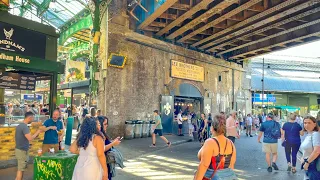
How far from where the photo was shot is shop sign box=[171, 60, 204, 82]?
18.1 m

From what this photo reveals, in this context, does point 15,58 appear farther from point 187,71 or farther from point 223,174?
point 187,71

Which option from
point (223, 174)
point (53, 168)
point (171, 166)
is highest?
point (223, 174)

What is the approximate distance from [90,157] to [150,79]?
12.7 metres

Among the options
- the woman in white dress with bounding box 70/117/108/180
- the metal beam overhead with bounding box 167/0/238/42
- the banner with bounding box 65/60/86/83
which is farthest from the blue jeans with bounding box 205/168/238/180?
the banner with bounding box 65/60/86/83

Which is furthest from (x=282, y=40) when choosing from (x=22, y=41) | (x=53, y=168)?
(x=53, y=168)

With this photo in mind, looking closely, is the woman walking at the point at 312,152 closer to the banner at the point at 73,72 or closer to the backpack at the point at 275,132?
the backpack at the point at 275,132

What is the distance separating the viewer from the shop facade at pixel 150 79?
14.2 metres

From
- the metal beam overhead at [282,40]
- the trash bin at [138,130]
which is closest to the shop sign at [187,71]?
the metal beam overhead at [282,40]

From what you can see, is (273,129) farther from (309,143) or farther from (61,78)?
(61,78)

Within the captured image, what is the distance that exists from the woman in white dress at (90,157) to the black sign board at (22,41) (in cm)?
561

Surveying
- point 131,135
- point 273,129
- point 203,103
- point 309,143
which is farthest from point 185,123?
point 309,143

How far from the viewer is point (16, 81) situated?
9.18 m

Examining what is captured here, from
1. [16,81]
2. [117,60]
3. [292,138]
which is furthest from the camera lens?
[117,60]

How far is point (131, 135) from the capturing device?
14.5 metres
